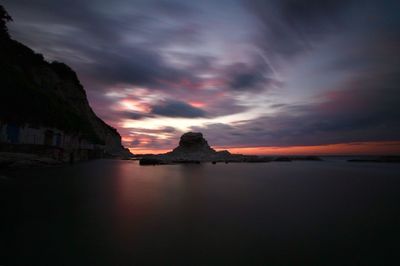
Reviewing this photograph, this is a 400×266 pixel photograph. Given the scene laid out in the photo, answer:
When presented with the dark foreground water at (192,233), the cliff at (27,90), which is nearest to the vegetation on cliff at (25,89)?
the cliff at (27,90)

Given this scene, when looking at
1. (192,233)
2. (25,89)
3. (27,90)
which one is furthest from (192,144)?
(192,233)

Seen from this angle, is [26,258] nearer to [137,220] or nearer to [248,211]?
[137,220]

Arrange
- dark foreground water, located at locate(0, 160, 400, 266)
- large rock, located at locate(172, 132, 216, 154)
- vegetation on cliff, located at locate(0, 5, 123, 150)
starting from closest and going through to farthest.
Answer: dark foreground water, located at locate(0, 160, 400, 266) < vegetation on cliff, located at locate(0, 5, 123, 150) < large rock, located at locate(172, 132, 216, 154)

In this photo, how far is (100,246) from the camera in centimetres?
730

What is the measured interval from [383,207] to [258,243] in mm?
12384

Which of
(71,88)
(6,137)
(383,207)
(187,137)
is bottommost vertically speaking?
(383,207)

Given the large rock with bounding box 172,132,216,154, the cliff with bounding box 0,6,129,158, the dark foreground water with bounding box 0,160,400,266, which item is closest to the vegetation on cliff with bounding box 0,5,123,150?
the cliff with bounding box 0,6,129,158

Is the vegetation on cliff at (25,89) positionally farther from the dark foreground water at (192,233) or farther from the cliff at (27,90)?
the dark foreground water at (192,233)

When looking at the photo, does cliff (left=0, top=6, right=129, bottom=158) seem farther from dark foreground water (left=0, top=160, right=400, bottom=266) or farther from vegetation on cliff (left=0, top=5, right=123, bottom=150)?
dark foreground water (left=0, top=160, right=400, bottom=266)

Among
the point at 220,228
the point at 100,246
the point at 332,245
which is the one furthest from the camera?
the point at 220,228

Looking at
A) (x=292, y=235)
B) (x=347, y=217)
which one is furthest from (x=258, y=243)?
(x=347, y=217)

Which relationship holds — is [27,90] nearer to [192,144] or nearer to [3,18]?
[3,18]

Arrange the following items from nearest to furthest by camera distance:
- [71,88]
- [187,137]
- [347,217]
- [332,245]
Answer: [332,245]
[347,217]
[71,88]
[187,137]

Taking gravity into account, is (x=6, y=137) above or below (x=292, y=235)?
above
